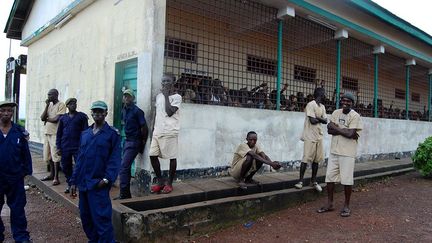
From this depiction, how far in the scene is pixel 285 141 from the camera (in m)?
7.76

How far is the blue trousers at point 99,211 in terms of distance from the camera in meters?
Result: 3.71

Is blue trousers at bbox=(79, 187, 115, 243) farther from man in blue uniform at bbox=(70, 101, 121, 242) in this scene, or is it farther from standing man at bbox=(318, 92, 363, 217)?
standing man at bbox=(318, 92, 363, 217)

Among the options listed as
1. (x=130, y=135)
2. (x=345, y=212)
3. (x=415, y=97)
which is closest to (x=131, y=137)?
(x=130, y=135)

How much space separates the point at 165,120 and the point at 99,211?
184cm

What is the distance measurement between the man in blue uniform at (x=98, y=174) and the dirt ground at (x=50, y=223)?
88 centimetres

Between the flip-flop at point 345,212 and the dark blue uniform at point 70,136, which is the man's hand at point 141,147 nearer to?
the dark blue uniform at point 70,136

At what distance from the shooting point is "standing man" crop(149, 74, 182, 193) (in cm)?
517

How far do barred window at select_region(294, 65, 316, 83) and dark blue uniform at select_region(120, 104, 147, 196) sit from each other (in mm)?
5910

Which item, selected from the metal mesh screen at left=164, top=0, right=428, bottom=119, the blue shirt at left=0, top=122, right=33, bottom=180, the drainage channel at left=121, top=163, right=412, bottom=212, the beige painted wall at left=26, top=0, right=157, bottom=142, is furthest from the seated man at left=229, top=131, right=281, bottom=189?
the blue shirt at left=0, top=122, right=33, bottom=180

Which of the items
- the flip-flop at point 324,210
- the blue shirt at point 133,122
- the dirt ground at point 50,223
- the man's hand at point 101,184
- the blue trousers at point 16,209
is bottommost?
the dirt ground at point 50,223

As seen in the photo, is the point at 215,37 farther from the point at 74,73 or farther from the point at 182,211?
the point at 182,211

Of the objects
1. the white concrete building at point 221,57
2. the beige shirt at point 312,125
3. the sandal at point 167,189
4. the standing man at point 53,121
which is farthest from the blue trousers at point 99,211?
the beige shirt at point 312,125

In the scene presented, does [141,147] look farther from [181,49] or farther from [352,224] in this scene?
[352,224]

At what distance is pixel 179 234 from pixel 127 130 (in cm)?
180
